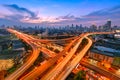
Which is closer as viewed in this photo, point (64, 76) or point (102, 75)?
point (64, 76)

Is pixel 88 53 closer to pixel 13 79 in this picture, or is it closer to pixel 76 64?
pixel 76 64

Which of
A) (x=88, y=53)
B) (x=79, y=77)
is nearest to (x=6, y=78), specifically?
(x=79, y=77)

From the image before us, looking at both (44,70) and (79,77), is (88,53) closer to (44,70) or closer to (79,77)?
(44,70)

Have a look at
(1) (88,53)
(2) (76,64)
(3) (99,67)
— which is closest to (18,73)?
(2) (76,64)

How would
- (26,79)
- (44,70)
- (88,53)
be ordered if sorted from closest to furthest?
(26,79) < (44,70) < (88,53)

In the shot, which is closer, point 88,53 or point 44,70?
point 44,70

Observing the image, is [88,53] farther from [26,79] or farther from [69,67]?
[26,79]

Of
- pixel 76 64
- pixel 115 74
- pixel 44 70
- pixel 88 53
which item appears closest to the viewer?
pixel 115 74

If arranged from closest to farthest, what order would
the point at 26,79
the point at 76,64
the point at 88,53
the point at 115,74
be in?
the point at 26,79 < the point at 115,74 < the point at 76,64 < the point at 88,53
